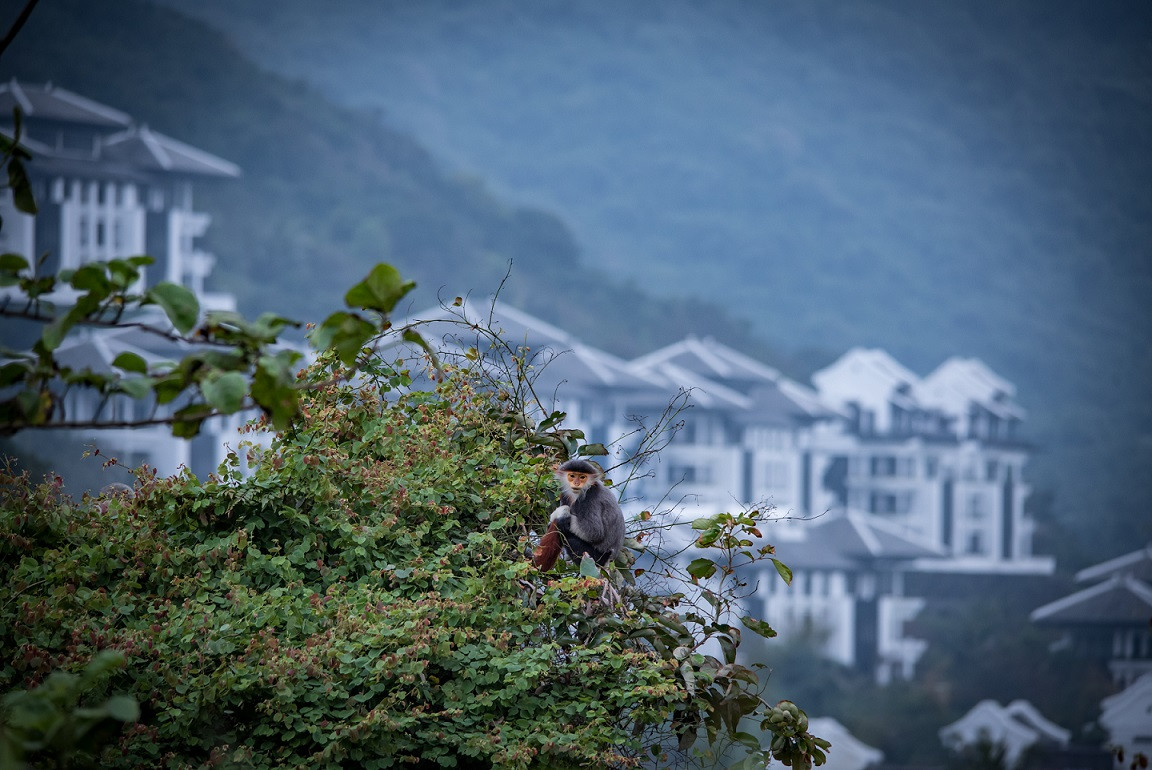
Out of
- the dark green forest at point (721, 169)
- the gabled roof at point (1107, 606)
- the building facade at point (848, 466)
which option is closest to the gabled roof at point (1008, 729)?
the building facade at point (848, 466)

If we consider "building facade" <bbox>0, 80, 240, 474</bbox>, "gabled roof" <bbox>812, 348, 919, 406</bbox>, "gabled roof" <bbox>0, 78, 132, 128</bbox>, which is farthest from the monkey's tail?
"gabled roof" <bbox>812, 348, 919, 406</bbox>

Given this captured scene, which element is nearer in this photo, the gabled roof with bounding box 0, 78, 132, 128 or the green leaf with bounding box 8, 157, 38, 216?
the green leaf with bounding box 8, 157, 38, 216

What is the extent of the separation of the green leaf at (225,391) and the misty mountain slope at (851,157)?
38.9 metres

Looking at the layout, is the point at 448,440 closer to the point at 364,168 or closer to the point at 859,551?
the point at 859,551

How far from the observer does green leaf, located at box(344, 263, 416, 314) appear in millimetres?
1954

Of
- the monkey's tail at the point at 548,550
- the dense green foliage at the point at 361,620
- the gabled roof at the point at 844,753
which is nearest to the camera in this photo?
the dense green foliage at the point at 361,620

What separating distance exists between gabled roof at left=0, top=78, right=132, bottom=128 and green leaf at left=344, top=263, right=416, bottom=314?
30354 mm

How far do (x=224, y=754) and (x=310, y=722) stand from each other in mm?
208

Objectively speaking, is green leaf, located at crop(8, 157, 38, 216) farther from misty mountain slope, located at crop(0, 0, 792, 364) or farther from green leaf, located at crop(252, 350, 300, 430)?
misty mountain slope, located at crop(0, 0, 792, 364)

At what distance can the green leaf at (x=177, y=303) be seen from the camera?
1.81 metres

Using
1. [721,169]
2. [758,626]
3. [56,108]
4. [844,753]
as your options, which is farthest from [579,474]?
[721,169]

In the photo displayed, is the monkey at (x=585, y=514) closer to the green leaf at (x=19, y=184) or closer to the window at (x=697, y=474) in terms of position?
the green leaf at (x=19, y=184)

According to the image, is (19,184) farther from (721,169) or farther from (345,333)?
(721,169)

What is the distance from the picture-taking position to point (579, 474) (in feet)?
11.2
